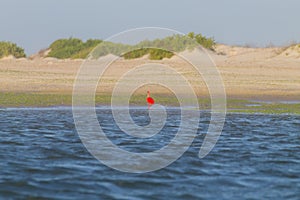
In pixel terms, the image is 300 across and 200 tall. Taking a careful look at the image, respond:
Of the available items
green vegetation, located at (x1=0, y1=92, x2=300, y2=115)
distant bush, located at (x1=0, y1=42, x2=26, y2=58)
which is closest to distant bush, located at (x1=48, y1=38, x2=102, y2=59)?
distant bush, located at (x1=0, y1=42, x2=26, y2=58)

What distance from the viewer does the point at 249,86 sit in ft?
121

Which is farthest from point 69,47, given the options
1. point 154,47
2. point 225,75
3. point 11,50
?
point 225,75

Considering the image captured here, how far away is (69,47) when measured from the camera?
63.6 metres

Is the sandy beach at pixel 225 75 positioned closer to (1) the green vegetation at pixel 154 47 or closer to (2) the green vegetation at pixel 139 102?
(1) the green vegetation at pixel 154 47

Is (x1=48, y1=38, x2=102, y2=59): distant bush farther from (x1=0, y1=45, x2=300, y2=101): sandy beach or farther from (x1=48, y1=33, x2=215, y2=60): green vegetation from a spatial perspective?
(x1=0, y1=45, x2=300, y2=101): sandy beach

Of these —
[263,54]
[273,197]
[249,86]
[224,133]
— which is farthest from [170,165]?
[263,54]

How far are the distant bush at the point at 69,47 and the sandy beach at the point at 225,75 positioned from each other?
551 inches

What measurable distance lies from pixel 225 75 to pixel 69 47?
85.2 feet

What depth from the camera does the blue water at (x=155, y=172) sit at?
11.0 meters

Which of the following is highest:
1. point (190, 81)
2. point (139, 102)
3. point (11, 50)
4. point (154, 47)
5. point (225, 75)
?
point (154, 47)

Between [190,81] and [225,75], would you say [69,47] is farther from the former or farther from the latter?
[190,81]

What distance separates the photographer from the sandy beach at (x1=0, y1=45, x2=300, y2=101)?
115ft

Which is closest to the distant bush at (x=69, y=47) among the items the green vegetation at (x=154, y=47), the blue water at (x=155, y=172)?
the green vegetation at (x=154, y=47)

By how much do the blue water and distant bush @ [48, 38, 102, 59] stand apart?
4199 centimetres
